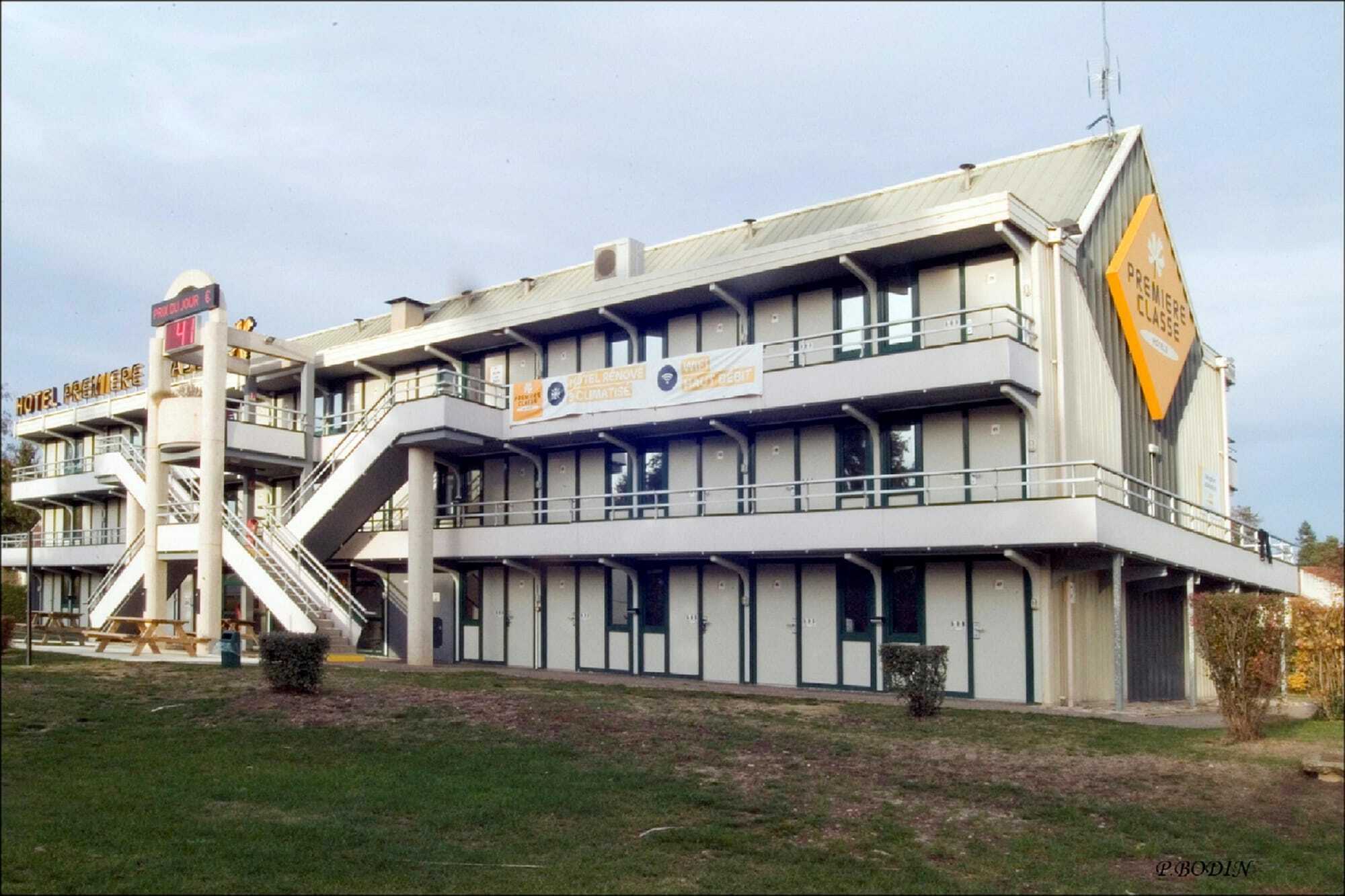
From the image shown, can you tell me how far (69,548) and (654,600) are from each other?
3132 centimetres

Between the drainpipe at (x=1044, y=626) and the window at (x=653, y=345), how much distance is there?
11.0 m

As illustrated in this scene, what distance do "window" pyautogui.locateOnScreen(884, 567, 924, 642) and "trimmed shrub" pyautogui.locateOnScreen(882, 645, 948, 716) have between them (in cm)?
625

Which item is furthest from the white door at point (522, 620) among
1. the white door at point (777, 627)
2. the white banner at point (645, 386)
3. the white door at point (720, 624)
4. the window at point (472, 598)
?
the white door at point (777, 627)

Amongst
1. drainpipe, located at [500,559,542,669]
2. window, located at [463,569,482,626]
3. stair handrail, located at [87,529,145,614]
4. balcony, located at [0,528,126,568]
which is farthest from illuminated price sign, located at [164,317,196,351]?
balcony, located at [0,528,126,568]

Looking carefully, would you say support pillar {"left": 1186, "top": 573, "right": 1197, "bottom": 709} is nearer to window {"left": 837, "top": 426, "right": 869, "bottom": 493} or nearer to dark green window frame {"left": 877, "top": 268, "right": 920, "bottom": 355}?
window {"left": 837, "top": 426, "right": 869, "bottom": 493}

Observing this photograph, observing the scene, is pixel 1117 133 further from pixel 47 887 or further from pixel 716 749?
pixel 47 887

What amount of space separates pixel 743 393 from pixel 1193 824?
16.5 m

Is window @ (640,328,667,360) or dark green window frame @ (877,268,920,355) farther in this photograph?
window @ (640,328,667,360)

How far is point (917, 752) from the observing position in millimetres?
14953

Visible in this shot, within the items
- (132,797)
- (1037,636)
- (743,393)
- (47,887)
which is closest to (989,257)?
(743,393)

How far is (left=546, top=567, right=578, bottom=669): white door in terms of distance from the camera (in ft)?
103

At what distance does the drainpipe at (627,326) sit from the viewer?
98.0 feet

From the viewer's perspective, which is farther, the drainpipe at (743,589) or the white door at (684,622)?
the white door at (684,622)

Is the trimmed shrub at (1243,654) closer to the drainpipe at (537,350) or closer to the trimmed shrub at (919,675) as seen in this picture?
the trimmed shrub at (919,675)
